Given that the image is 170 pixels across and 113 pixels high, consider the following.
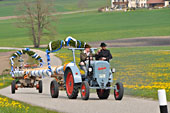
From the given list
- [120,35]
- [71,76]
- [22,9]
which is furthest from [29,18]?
[71,76]

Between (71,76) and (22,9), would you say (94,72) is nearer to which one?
(71,76)

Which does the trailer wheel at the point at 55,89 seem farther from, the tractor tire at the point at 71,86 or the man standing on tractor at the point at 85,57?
the man standing on tractor at the point at 85,57

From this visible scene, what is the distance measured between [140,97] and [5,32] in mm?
120577

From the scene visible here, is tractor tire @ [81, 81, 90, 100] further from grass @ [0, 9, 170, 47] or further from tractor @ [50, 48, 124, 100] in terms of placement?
grass @ [0, 9, 170, 47]

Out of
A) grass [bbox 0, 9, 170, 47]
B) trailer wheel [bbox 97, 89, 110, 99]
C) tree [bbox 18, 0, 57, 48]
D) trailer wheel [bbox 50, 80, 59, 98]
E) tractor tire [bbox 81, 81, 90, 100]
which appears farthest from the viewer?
grass [bbox 0, 9, 170, 47]

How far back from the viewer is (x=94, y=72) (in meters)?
16.8

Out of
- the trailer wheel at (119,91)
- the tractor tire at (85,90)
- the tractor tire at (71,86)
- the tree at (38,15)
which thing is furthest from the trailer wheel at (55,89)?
the tree at (38,15)

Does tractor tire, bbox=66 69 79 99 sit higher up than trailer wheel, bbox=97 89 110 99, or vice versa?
tractor tire, bbox=66 69 79 99

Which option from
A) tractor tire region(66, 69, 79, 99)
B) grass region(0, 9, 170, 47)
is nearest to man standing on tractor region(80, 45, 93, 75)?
tractor tire region(66, 69, 79, 99)

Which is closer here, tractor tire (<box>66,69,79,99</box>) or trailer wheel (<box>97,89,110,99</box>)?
tractor tire (<box>66,69,79,99</box>)

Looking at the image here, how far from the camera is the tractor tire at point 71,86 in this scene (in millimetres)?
17312

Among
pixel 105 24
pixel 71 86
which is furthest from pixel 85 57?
pixel 105 24

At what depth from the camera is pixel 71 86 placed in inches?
696

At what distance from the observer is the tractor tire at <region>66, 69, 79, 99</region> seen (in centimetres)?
1731
